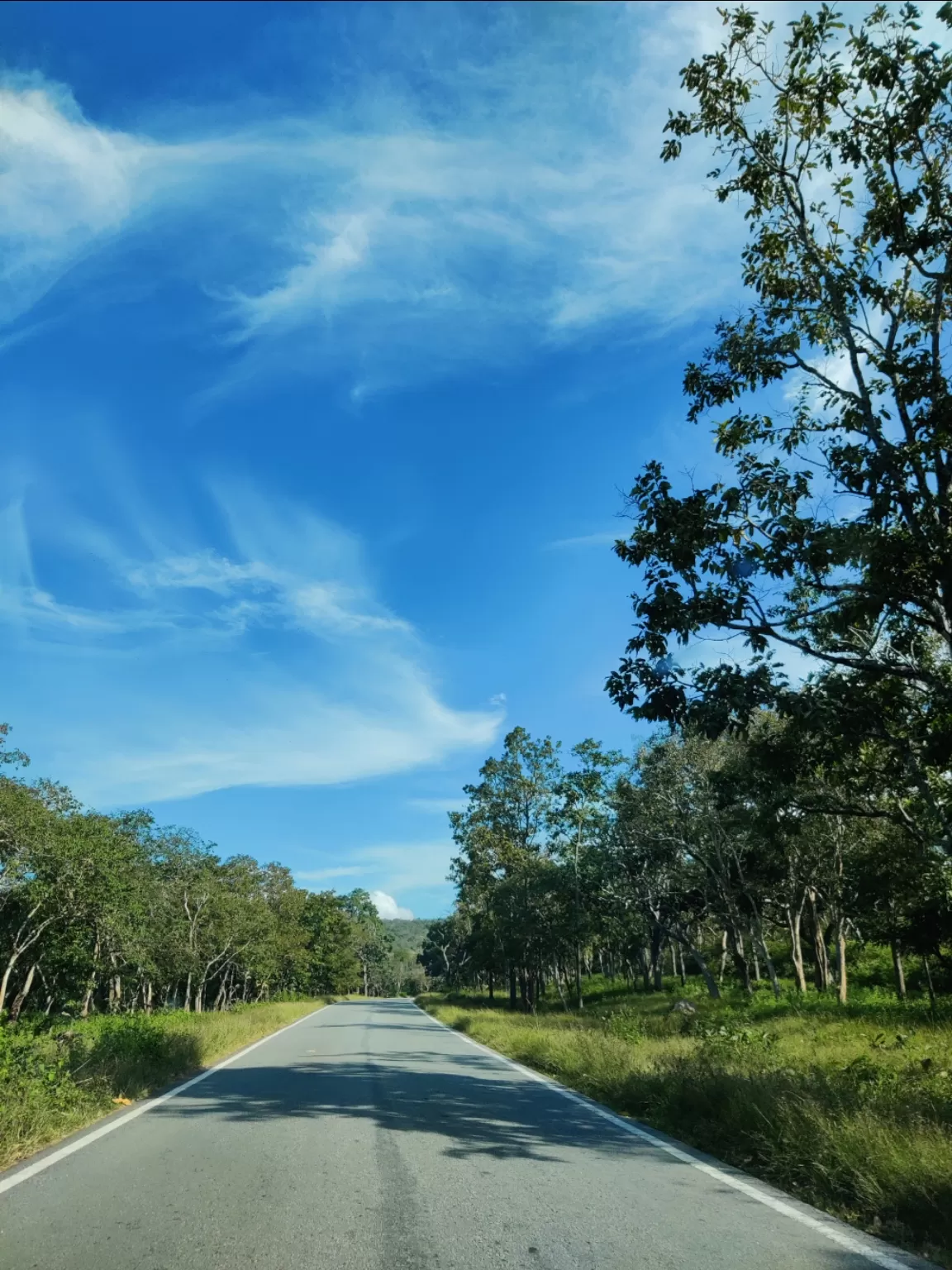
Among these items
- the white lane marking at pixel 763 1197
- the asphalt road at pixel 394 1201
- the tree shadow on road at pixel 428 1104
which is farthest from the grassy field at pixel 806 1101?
the tree shadow on road at pixel 428 1104

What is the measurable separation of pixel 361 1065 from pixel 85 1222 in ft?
38.4

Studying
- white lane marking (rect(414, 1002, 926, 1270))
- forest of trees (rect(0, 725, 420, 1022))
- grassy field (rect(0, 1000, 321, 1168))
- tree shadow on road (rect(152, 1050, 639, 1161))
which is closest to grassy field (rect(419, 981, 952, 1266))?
white lane marking (rect(414, 1002, 926, 1270))

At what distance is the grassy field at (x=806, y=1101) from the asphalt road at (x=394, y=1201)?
1.69 feet

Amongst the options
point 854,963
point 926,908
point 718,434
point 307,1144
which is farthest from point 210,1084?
point 854,963

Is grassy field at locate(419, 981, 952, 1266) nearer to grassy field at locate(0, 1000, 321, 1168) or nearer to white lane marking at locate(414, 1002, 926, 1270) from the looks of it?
white lane marking at locate(414, 1002, 926, 1270)

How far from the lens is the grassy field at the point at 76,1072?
8320mm

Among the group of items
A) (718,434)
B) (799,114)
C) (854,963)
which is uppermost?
(799,114)

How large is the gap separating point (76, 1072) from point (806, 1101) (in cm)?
902

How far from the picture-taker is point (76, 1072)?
37.5ft

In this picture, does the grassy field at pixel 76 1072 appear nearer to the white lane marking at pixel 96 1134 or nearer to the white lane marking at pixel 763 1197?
the white lane marking at pixel 96 1134

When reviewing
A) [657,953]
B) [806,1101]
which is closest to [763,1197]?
[806,1101]

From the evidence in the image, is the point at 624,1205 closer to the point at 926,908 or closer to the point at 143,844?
the point at 926,908

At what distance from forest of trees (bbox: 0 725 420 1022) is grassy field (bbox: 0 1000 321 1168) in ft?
10.6

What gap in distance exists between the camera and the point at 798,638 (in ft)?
29.2
